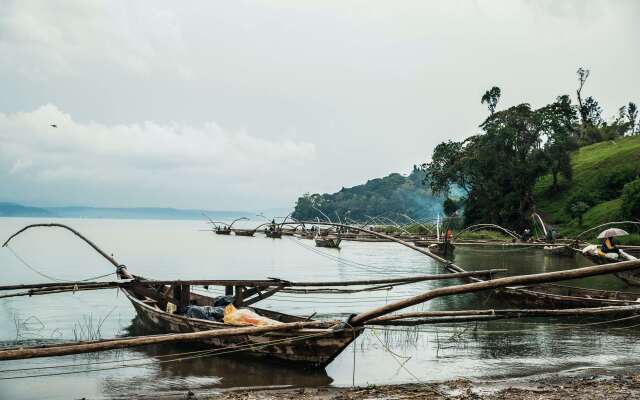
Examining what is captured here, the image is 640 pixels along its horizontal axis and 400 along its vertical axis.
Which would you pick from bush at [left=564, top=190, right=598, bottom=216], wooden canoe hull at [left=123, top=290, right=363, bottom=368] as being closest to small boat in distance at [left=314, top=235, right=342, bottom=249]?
bush at [left=564, top=190, right=598, bottom=216]

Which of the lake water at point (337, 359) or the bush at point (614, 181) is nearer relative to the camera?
the lake water at point (337, 359)

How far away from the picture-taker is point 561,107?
53.9 m

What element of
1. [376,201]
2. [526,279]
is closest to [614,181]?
[526,279]

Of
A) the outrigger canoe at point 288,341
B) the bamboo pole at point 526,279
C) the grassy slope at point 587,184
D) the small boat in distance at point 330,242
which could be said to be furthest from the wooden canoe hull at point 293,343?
the grassy slope at point 587,184

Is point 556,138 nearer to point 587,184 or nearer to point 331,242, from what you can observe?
point 587,184

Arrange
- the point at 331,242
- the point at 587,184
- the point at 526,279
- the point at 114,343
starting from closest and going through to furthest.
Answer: the point at 526,279 → the point at 114,343 → the point at 331,242 → the point at 587,184

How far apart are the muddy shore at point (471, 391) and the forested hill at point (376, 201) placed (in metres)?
132

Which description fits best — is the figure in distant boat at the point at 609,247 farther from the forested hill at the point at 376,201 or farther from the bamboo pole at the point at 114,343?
the forested hill at the point at 376,201

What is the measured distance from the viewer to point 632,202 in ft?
125

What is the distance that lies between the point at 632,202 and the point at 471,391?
→ 3664cm

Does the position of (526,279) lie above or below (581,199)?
below

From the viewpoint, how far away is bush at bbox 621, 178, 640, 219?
37.9 meters

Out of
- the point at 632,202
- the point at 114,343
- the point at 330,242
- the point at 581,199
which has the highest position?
the point at 581,199

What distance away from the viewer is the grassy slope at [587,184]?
45156 millimetres
